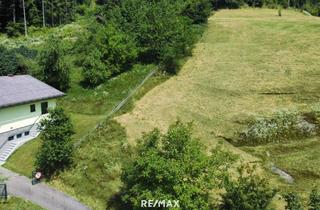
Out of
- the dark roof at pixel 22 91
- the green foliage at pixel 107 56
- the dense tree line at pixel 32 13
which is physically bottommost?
the dark roof at pixel 22 91

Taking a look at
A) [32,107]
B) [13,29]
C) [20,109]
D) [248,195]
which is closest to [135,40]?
[32,107]

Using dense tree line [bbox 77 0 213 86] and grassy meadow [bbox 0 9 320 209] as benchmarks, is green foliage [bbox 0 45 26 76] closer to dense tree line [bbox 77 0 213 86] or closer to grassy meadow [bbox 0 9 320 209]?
grassy meadow [bbox 0 9 320 209]

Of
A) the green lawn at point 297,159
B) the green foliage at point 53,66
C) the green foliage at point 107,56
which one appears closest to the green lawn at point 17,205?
the green lawn at point 297,159

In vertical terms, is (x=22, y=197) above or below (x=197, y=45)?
below

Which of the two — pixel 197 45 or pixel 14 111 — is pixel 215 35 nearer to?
pixel 197 45

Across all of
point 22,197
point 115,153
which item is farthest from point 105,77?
point 22,197

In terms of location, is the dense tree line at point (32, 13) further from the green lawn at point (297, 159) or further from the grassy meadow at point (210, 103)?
the green lawn at point (297, 159)

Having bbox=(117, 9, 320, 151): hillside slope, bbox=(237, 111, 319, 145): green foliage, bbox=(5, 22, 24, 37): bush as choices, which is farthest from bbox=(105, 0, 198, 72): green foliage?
bbox=(5, 22, 24, 37): bush
